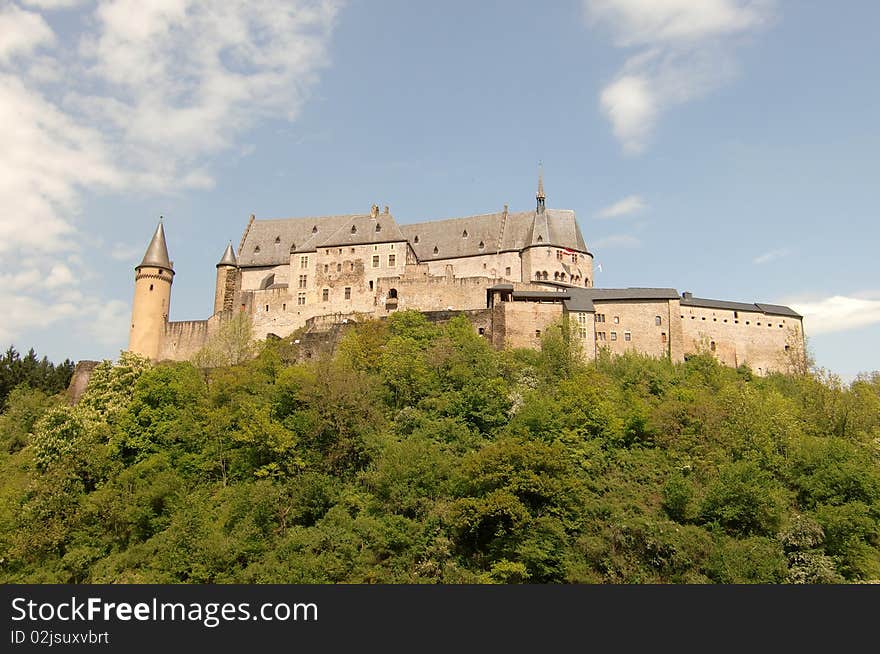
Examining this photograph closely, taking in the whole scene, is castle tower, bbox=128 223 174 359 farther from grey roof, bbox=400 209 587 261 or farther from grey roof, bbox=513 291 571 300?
grey roof, bbox=513 291 571 300

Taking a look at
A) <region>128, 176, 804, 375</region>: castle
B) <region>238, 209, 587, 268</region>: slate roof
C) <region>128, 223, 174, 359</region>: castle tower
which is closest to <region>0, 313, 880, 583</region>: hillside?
<region>128, 176, 804, 375</region>: castle

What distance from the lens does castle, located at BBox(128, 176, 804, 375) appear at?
→ 50.1 m

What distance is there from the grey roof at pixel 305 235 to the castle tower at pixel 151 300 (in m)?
6.60

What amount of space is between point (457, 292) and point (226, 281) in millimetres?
18921

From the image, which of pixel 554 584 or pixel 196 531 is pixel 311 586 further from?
pixel 554 584

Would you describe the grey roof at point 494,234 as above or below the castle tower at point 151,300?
above

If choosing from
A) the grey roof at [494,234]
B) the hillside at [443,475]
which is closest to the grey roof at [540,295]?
the hillside at [443,475]

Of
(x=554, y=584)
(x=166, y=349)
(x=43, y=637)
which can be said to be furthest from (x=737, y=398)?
(x=166, y=349)

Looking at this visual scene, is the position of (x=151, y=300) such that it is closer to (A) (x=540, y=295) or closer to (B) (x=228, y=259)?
(B) (x=228, y=259)

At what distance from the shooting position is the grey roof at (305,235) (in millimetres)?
58656

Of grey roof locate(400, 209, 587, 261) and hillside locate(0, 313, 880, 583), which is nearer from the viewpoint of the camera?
hillside locate(0, 313, 880, 583)

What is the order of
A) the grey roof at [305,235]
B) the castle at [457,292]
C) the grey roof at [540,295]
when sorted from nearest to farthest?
the castle at [457,292] → the grey roof at [540,295] → the grey roof at [305,235]

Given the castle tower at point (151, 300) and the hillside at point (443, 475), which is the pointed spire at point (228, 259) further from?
the hillside at point (443, 475)

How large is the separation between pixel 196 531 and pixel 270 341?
69.2 feet
